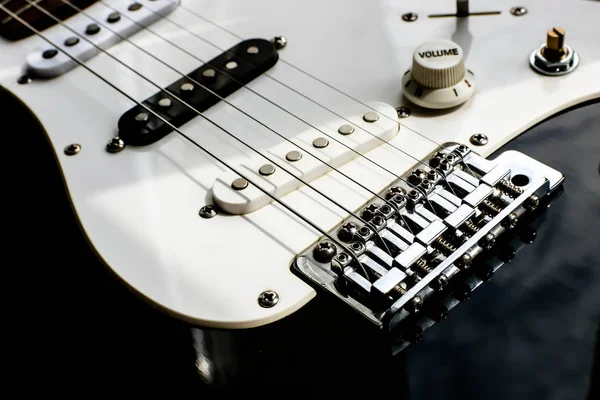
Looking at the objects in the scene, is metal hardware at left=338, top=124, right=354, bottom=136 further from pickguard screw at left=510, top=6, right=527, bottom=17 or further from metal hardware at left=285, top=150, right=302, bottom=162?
pickguard screw at left=510, top=6, right=527, bottom=17

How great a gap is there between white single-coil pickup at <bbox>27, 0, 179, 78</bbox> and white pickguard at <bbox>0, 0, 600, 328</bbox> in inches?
0.8

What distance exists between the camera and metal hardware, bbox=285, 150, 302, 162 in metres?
0.94

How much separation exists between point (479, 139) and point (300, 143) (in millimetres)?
241

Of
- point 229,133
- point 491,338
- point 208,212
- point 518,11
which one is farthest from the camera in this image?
point 518,11

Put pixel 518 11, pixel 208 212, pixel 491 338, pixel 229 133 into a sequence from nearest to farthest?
pixel 491 338, pixel 208 212, pixel 229 133, pixel 518 11

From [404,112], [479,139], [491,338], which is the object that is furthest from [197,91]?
[491,338]

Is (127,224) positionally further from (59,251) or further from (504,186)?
(59,251)

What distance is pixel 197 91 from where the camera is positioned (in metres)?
1.08

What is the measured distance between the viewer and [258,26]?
1205 millimetres

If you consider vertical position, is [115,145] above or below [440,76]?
below

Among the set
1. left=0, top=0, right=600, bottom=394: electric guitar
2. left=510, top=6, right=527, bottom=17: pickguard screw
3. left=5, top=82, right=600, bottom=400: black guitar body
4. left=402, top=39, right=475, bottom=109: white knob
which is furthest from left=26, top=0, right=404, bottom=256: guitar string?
left=510, top=6, right=527, bottom=17: pickguard screw

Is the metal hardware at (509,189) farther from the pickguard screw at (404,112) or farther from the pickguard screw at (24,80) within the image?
the pickguard screw at (24,80)

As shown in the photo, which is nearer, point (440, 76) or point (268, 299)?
point (268, 299)

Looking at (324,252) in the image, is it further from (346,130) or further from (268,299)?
(346,130)
